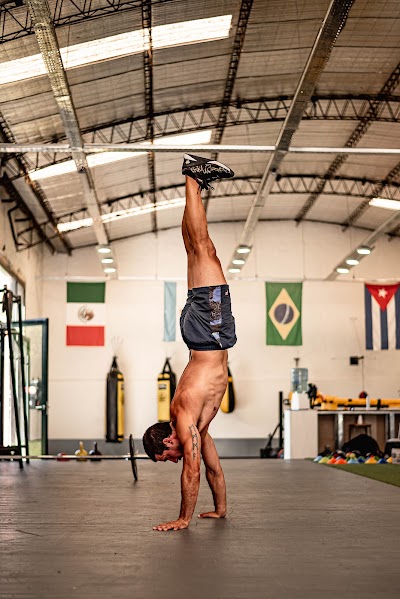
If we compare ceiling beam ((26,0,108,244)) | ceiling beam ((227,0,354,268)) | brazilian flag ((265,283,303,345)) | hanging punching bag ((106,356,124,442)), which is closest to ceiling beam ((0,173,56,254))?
ceiling beam ((26,0,108,244))

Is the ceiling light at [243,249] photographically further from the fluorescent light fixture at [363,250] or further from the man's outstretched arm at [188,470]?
the man's outstretched arm at [188,470]

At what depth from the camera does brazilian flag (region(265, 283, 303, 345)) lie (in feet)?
61.6

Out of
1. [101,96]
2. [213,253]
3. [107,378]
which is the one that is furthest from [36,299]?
[213,253]

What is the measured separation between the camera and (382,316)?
59.1 feet

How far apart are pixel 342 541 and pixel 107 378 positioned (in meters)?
16.5

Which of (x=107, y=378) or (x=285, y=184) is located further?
(x=107, y=378)

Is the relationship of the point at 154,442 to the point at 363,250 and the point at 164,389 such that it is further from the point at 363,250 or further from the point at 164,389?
the point at 164,389

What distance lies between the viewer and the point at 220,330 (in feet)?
13.3

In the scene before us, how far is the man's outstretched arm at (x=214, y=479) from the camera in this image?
168 inches

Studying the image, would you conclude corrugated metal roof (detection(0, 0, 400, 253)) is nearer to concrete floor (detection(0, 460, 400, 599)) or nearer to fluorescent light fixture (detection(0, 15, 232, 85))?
fluorescent light fixture (detection(0, 15, 232, 85))

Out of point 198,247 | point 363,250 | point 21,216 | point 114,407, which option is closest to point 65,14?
point 198,247

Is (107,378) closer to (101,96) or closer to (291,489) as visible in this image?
(101,96)

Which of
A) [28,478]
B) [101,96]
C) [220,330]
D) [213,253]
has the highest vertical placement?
[101,96]

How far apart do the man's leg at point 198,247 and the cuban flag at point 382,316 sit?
46.5 feet
